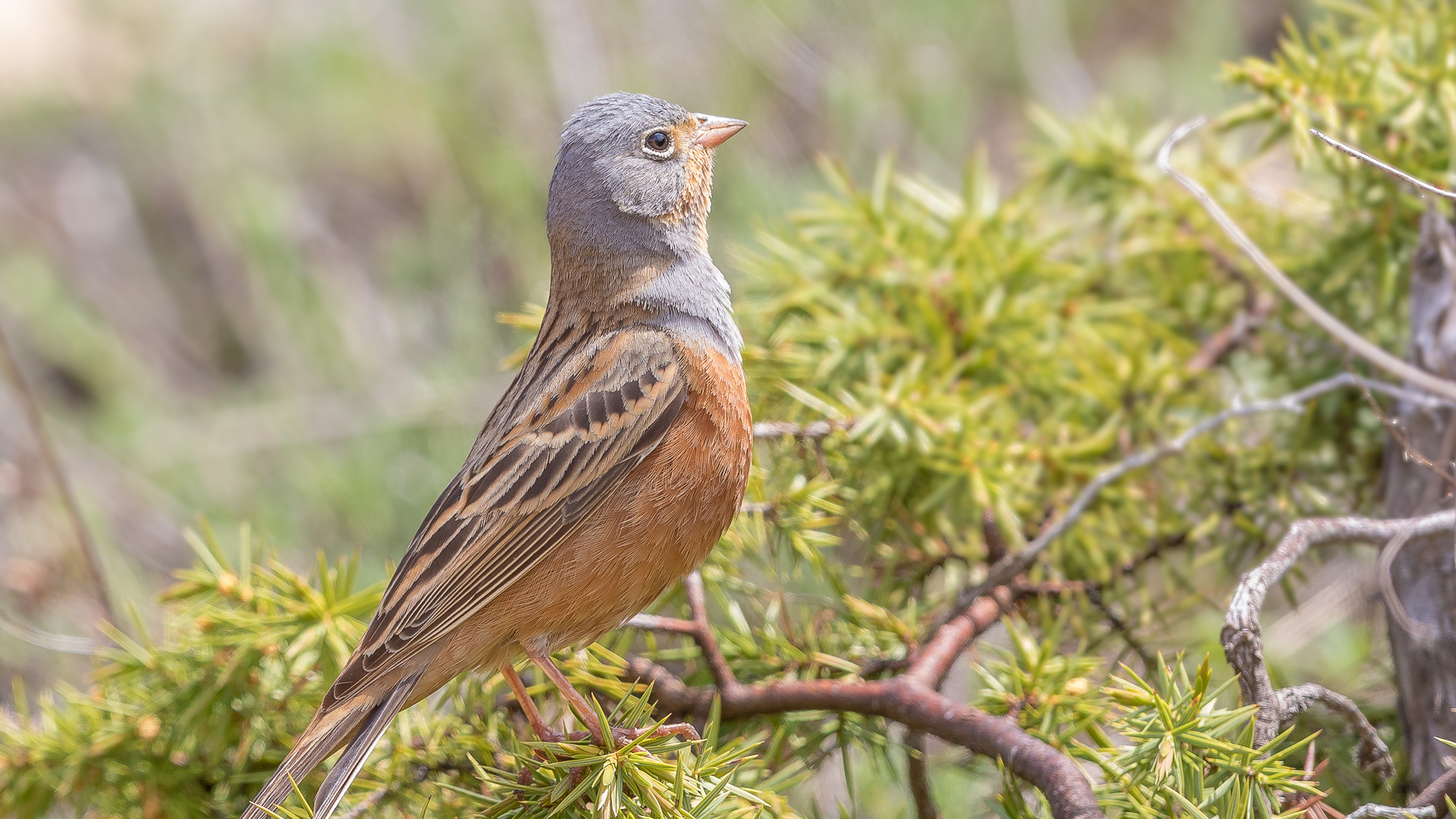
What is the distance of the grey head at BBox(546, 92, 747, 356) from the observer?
241cm

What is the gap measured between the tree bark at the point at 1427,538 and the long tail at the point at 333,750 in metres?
1.57

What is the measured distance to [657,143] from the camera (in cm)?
254

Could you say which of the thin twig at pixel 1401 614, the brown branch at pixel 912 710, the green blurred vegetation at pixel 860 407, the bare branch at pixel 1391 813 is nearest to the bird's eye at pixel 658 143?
the green blurred vegetation at pixel 860 407

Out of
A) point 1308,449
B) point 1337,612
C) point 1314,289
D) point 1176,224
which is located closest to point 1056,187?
point 1176,224

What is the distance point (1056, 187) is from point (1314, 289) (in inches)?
37.1

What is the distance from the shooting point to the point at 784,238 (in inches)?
107

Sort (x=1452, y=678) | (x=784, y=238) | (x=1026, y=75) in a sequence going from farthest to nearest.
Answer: (x=1026, y=75) < (x=784, y=238) < (x=1452, y=678)

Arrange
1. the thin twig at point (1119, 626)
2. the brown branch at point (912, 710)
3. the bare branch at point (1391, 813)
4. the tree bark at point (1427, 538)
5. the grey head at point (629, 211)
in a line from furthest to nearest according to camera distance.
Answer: the grey head at point (629, 211)
the thin twig at point (1119, 626)
the tree bark at point (1427, 538)
the brown branch at point (912, 710)
the bare branch at point (1391, 813)

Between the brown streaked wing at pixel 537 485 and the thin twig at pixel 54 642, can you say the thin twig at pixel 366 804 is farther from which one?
the thin twig at pixel 54 642

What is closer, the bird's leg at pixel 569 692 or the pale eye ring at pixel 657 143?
the bird's leg at pixel 569 692

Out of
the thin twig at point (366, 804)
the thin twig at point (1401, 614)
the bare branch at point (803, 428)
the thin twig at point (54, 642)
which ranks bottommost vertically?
the thin twig at point (54, 642)

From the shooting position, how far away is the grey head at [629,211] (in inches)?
94.8

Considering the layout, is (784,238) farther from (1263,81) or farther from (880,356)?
(1263,81)

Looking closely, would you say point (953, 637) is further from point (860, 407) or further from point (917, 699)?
point (860, 407)
